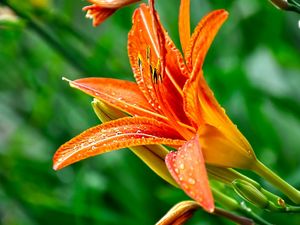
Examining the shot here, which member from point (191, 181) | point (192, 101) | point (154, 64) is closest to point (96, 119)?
point (154, 64)

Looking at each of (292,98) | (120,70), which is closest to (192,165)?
(120,70)

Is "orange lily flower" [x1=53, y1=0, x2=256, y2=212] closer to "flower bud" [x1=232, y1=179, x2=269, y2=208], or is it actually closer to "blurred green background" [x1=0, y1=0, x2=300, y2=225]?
"flower bud" [x1=232, y1=179, x2=269, y2=208]

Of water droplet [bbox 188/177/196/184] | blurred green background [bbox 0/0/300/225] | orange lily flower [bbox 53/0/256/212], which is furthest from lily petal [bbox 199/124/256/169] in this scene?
blurred green background [bbox 0/0/300/225]

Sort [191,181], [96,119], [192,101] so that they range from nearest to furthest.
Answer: [191,181]
[192,101]
[96,119]

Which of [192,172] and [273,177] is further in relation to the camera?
[273,177]

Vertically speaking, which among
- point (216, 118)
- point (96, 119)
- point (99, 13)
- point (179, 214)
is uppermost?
point (99, 13)

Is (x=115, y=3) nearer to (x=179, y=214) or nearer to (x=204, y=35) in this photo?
(x=204, y=35)

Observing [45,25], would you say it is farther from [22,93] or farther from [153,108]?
[153,108]
